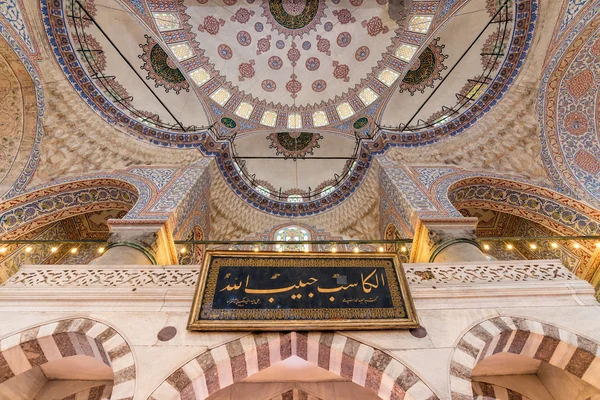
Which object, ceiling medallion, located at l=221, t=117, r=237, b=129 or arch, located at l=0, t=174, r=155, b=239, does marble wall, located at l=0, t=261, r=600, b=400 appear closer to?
arch, located at l=0, t=174, r=155, b=239

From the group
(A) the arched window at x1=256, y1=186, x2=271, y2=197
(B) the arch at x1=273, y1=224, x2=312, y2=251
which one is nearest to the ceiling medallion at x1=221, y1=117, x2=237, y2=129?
(A) the arched window at x1=256, y1=186, x2=271, y2=197

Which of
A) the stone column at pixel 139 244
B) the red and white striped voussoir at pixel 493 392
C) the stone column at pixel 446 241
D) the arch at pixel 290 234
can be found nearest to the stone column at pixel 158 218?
the stone column at pixel 139 244

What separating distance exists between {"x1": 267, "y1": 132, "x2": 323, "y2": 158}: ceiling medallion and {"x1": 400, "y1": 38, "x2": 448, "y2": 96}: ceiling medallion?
10.3 ft

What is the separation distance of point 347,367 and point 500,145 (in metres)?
6.45

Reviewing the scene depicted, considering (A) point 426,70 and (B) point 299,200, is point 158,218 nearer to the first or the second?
(B) point 299,200

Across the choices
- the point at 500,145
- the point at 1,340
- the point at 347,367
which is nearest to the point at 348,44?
the point at 500,145

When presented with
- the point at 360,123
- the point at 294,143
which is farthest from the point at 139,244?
the point at 360,123

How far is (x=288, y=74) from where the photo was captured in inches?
427

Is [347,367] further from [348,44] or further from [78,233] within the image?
[348,44]

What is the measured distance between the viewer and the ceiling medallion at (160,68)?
8852 millimetres

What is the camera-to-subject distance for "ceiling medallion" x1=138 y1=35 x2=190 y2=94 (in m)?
8.85

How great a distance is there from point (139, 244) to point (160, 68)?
6.15 metres

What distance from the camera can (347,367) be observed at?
283cm

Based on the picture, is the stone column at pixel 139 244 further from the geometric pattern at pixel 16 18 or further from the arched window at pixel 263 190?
the arched window at pixel 263 190
